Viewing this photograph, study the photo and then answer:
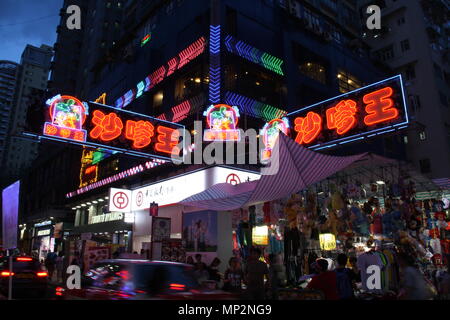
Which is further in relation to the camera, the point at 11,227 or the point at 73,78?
the point at 73,78

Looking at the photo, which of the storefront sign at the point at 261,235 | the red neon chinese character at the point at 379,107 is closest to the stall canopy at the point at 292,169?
the red neon chinese character at the point at 379,107

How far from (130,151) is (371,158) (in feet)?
30.2

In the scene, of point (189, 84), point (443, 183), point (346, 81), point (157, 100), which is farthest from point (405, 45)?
point (157, 100)

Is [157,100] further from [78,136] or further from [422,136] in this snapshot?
[422,136]

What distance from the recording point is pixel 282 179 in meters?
10.2

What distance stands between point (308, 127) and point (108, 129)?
8237 mm

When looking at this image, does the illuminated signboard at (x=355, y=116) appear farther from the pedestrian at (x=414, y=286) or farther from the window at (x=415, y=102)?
the window at (x=415, y=102)

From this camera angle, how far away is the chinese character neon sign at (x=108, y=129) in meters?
12.8

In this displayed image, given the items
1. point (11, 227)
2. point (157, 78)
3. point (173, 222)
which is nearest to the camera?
point (11, 227)

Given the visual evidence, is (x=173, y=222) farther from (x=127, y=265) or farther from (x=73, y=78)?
(x=73, y=78)

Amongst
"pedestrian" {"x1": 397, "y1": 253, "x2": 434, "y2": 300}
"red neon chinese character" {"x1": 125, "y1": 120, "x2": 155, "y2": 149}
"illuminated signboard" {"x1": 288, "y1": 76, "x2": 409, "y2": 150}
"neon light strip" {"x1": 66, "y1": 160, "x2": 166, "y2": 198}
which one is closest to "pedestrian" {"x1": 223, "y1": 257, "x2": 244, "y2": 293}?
"illuminated signboard" {"x1": 288, "y1": 76, "x2": 409, "y2": 150}

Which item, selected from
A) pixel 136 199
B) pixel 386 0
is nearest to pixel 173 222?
pixel 136 199

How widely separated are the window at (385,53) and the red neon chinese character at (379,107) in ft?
87.6

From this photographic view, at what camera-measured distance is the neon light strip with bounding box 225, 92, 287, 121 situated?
756 inches
